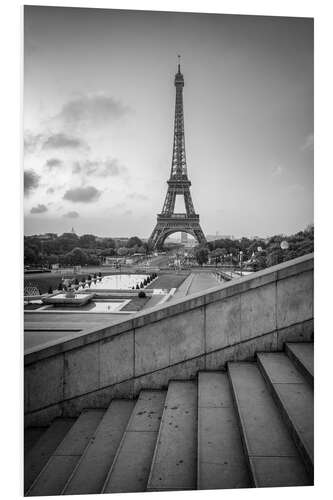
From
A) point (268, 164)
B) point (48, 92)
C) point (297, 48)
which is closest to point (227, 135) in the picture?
point (268, 164)

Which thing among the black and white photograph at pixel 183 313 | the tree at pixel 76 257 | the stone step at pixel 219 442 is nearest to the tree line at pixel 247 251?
the tree at pixel 76 257

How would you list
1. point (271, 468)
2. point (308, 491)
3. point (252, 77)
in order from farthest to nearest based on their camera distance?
1. point (252, 77)
2. point (308, 491)
3. point (271, 468)

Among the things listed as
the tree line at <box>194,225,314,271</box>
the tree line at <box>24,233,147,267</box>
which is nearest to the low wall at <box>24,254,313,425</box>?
the tree line at <box>24,233,147,267</box>

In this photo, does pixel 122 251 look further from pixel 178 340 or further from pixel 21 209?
pixel 21 209

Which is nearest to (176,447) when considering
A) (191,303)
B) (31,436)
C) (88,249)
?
(191,303)

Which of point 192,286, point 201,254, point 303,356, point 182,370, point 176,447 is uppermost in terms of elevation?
point 201,254

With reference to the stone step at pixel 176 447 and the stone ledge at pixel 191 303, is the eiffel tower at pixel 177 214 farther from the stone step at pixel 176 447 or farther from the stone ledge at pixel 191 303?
the stone step at pixel 176 447

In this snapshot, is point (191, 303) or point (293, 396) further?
point (191, 303)
